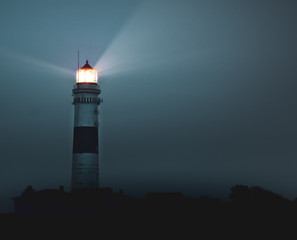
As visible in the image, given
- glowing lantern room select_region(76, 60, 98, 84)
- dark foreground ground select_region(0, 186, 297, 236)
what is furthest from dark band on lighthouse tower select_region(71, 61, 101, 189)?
dark foreground ground select_region(0, 186, 297, 236)

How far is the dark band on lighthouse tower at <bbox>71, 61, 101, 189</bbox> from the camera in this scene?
8744 cm

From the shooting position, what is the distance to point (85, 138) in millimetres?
87438

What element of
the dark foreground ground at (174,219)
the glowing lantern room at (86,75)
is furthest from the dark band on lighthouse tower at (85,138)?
the dark foreground ground at (174,219)

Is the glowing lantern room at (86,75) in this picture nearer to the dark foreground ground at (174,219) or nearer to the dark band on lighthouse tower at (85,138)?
the dark band on lighthouse tower at (85,138)

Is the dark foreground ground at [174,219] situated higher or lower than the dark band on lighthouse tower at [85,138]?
lower

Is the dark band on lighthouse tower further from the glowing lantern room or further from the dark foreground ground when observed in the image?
the dark foreground ground

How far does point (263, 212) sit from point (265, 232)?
1571 centimetres

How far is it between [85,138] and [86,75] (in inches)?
265

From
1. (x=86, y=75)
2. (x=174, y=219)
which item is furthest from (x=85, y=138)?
(x=174, y=219)

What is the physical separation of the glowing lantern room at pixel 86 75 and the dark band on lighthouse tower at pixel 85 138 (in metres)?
1.63

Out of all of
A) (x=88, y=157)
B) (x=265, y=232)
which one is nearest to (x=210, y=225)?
(x=265, y=232)

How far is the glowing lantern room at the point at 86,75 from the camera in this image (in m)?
90.9

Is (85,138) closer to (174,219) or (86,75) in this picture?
(86,75)

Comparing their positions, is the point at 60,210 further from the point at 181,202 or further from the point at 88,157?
the point at 181,202
